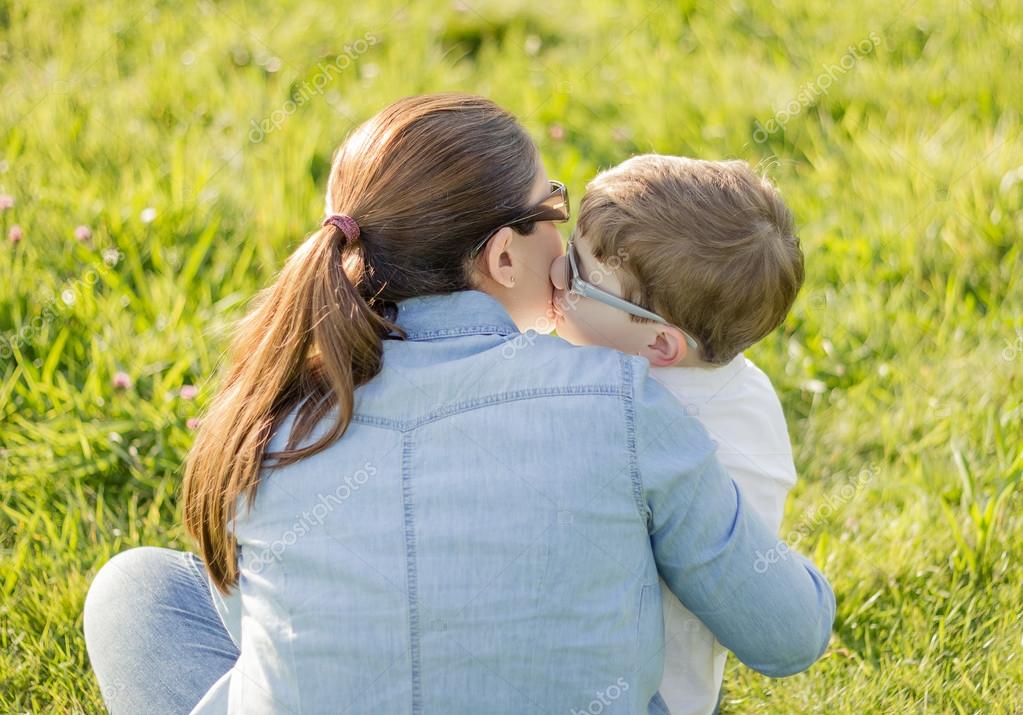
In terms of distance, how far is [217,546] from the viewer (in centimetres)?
154

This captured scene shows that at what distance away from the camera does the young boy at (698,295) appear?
159cm

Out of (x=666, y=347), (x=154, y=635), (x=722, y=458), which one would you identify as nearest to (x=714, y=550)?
(x=722, y=458)

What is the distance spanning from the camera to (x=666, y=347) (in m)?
1.66

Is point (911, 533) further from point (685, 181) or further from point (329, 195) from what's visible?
point (329, 195)

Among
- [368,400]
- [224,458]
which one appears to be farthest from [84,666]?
[368,400]

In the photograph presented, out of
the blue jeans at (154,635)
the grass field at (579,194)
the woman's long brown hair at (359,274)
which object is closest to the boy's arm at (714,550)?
the woman's long brown hair at (359,274)

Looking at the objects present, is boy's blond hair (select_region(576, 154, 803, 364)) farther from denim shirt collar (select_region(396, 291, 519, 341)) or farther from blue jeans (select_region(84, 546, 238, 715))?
blue jeans (select_region(84, 546, 238, 715))

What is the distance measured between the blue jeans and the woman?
197 mm

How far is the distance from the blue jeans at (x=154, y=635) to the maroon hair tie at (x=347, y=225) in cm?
75

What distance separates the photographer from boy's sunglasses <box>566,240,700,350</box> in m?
1.62

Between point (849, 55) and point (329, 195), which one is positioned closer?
point (329, 195)

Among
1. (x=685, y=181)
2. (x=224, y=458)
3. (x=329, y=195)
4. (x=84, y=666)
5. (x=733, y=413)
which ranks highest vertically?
(x=329, y=195)

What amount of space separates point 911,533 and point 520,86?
2.12 metres

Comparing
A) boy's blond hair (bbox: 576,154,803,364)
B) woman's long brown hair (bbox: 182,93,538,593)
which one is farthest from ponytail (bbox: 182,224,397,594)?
boy's blond hair (bbox: 576,154,803,364)
